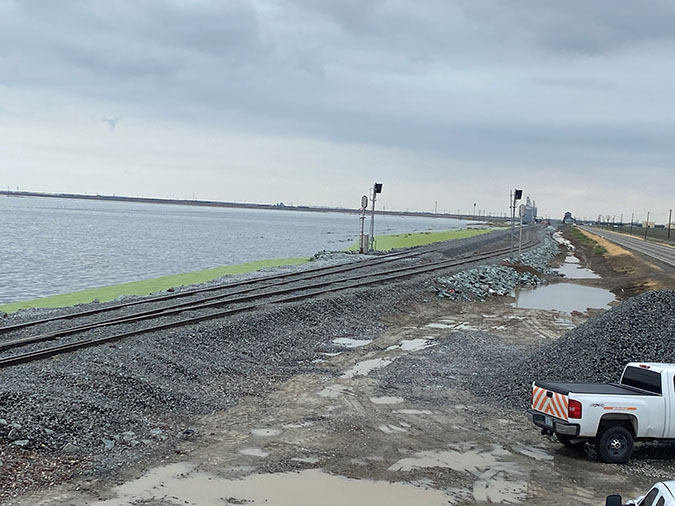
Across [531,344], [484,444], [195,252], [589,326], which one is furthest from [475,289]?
[195,252]

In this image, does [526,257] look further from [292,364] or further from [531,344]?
[292,364]

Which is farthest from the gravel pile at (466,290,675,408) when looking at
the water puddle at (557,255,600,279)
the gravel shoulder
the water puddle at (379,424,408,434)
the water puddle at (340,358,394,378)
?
the water puddle at (557,255,600,279)

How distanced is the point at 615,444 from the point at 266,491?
17.5ft

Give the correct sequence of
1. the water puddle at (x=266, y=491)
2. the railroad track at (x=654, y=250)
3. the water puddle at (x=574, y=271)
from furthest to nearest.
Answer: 1. the railroad track at (x=654, y=250)
2. the water puddle at (x=574, y=271)
3. the water puddle at (x=266, y=491)

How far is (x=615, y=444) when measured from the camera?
10398 millimetres

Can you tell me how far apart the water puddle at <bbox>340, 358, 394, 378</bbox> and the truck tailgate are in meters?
5.39

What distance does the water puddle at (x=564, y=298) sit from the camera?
30.7 metres

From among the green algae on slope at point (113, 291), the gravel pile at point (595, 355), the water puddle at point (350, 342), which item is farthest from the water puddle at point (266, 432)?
the green algae on slope at point (113, 291)

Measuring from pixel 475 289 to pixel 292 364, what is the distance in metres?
17.2

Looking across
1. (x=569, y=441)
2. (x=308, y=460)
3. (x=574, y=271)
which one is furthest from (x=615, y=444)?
Answer: (x=574, y=271)

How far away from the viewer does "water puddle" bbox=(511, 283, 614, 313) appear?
30656 millimetres

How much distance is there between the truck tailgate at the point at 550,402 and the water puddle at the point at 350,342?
873 centimetres

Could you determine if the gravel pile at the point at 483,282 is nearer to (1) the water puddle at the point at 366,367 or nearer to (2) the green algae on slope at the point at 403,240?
(1) the water puddle at the point at 366,367

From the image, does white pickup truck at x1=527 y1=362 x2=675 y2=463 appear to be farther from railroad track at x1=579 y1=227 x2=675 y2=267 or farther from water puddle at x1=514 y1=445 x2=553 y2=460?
railroad track at x1=579 y1=227 x2=675 y2=267
